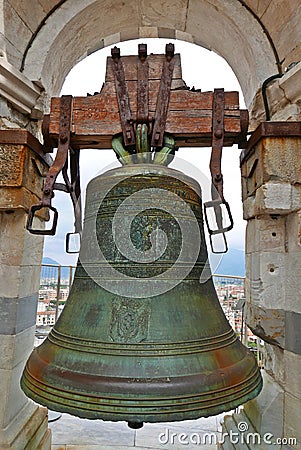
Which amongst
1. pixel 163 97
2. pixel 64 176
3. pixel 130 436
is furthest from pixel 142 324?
pixel 130 436

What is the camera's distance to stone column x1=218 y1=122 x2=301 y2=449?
5.74 feet

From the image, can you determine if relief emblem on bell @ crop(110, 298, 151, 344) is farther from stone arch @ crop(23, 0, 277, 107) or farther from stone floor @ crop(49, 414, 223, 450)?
stone floor @ crop(49, 414, 223, 450)

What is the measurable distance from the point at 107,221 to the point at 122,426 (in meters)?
2.24

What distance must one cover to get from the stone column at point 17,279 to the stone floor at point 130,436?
1.73ft

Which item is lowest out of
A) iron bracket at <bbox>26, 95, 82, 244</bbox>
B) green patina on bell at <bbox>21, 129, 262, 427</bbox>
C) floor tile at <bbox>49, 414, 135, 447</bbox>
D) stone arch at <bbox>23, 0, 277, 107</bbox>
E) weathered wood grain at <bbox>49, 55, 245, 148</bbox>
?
floor tile at <bbox>49, 414, 135, 447</bbox>

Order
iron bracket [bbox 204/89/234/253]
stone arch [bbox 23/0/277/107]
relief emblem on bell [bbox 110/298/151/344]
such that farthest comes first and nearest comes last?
1. stone arch [bbox 23/0/277/107]
2. iron bracket [bbox 204/89/234/253]
3. relief emblem on bell [bbox 110/298/151/344]

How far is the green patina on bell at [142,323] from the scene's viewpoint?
100 centimetres

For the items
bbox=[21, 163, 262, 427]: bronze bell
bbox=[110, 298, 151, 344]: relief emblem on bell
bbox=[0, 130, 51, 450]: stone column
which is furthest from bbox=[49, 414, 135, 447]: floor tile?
bbox=[110, 298, 151, 344]: relief emblem on bell

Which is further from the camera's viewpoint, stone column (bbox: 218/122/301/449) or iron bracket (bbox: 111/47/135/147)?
stone column (bbox: 218/122/301/449)

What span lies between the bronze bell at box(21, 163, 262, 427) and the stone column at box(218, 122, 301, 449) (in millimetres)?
515

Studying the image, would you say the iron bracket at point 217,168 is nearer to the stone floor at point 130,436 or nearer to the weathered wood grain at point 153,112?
the weathered wood grain at point 153,112

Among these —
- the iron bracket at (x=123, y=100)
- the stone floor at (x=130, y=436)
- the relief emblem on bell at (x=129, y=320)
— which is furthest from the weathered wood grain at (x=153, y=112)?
the stone floor at (x=130, y=436)

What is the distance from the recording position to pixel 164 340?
1.10 meters

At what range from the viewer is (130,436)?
268 cm
